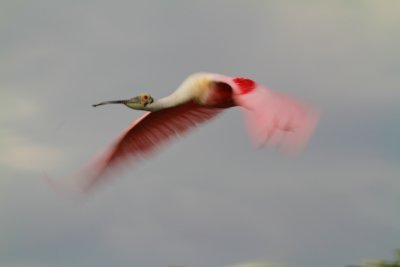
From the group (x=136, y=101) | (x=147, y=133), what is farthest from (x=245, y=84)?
(x=147, y=133)

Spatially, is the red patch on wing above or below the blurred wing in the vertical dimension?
above

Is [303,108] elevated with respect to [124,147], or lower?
elevated

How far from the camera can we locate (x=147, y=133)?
25.6 feet

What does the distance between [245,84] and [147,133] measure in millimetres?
1898

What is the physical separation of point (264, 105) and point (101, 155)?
2.68 metres

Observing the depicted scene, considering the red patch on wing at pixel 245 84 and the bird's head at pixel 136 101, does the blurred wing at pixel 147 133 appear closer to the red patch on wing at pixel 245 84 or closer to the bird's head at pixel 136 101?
the bird's head at pixel 136 101

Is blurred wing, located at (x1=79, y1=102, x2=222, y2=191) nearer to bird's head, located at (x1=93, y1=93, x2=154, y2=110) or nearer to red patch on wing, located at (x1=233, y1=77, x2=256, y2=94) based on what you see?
bird's head, located at (x1=93, y1=93, x2=154, y2=110)

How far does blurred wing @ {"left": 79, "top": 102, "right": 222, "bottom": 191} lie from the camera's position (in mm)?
7594

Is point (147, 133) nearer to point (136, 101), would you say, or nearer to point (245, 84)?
point (136, 101)

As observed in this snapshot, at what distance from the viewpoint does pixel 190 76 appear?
683cm

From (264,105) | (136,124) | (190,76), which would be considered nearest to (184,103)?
(190,76)

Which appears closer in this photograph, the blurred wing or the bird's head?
the bird's head

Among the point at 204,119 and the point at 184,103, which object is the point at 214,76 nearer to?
the point at 184,103

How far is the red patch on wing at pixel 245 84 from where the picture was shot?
6.04 meters
